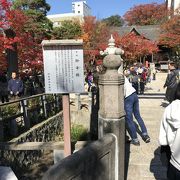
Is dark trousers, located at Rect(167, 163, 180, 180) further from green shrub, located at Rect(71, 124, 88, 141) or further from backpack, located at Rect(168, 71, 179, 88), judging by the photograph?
backpack, located at Rect(168, 71, 179, 88)

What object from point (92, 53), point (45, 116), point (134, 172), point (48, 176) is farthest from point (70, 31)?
point (48, 176)

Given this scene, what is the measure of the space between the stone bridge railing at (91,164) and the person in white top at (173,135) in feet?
2.29

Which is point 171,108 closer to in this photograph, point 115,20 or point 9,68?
point 9,68

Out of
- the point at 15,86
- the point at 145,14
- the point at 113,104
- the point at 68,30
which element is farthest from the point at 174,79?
the point at 145,14

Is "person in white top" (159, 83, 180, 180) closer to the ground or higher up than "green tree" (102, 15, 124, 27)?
closer to the ground

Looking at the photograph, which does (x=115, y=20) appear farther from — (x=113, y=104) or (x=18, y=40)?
(x=113, y=104)

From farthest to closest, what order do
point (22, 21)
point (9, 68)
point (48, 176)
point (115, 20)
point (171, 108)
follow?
1. point (115, 20)
2. point (22, 21)
3. point (9, 68)
4. point (171, 108)
5. point (48, 176)

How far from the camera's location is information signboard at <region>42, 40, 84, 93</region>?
4.24 metres

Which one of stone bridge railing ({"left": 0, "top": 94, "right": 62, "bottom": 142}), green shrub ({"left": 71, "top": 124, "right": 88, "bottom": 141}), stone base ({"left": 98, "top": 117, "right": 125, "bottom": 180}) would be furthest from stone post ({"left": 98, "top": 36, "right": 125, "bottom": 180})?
green shrub ({"left": 71, "top": 124, "right": 88, "bottom": 141})

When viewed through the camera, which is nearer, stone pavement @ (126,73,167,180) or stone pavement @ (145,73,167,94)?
stone pavement @ (126,73,167,180)

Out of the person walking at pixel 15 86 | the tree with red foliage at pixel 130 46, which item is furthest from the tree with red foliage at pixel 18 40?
the tree with red foliage at pixel 130 46

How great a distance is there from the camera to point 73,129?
9320 mm

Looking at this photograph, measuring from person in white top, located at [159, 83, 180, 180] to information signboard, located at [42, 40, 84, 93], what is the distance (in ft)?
4.86

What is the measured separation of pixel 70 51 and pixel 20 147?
5.14ft
